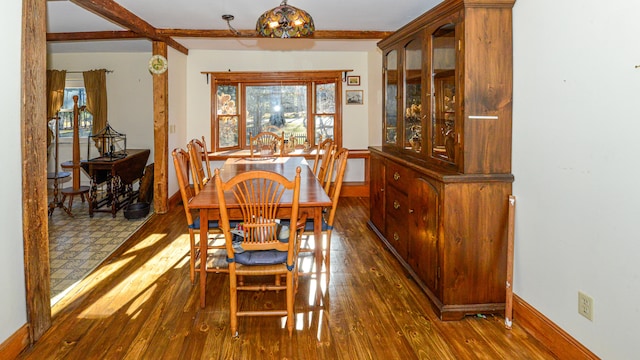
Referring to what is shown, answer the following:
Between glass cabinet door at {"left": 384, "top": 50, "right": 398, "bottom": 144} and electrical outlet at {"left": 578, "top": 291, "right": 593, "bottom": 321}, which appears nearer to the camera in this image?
electrical outlet at {"left": 578, "top": 291, "right": 593, "bottom": 321}

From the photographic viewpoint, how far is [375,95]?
6.31 metres

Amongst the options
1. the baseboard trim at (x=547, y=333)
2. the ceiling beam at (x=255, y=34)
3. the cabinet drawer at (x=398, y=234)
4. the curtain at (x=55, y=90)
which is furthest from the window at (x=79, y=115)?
the baseboard trim at (x=547, y=333)

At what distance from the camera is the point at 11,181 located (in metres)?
2.16

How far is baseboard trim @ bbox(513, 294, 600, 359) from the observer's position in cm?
207

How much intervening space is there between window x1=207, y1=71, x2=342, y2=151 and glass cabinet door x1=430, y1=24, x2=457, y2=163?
3.69 meters

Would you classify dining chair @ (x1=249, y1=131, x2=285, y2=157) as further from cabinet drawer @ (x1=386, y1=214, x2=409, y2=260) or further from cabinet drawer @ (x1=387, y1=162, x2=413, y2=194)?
cabinet drawer @ (x1=386, y1=214, x2=409, y2=260)

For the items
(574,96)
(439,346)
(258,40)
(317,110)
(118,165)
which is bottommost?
(439,346)

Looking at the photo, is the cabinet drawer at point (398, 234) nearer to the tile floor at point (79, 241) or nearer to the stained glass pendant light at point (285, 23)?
the stained glass pendant light at point (285, 23)

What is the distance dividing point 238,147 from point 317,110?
1393mm

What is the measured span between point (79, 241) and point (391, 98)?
11.3 ft

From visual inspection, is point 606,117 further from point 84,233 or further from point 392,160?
point 84,233

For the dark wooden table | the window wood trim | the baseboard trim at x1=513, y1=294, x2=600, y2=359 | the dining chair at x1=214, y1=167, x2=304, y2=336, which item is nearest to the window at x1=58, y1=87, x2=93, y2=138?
the dark wooden table

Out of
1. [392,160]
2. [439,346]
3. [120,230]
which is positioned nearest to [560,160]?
[439,346]

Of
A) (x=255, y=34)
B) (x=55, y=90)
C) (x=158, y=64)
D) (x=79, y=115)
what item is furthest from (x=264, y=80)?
(x=55, y=90)
